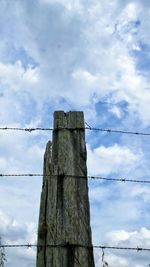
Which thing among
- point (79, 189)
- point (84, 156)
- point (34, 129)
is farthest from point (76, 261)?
point (34, 129)

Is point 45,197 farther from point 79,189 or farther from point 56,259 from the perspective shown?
point 56,259

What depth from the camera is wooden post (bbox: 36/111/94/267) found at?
5.21 meters

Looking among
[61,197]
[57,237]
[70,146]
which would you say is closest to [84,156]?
[70,146]

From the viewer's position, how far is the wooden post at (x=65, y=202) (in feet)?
17.1

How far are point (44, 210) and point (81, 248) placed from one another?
64 cm

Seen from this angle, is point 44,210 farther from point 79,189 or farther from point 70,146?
point 70,146

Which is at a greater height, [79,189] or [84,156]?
[84,156]

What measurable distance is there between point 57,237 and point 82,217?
1.23 feet

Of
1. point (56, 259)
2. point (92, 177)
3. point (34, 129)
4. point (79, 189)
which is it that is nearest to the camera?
point (56, 259)

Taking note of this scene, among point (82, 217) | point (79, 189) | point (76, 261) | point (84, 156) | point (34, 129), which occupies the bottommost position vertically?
point (76, 261)

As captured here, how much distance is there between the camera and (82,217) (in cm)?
537

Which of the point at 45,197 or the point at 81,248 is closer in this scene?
the point at 81,248

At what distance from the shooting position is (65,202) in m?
5.43

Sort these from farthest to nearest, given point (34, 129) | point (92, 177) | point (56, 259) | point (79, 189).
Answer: point (34, 129) < point (92, 177) < point (79, 189) < point (56, 259)
